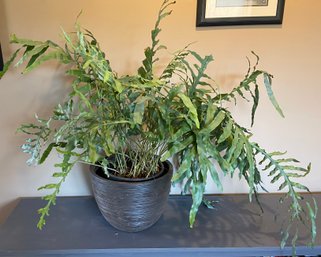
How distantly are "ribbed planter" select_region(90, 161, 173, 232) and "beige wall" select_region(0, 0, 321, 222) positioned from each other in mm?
336

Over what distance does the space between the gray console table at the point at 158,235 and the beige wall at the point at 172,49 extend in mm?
222

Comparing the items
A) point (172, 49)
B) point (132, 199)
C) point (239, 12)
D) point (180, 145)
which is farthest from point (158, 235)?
point (239, 12)

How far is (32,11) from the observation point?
988 millimetres

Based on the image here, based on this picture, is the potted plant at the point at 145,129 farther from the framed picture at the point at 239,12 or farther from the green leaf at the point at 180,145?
the framed picture at the point at 239,12

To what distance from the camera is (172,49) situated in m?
1.04

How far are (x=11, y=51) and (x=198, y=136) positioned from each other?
0.84m

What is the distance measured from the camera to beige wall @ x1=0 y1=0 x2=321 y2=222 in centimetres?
100

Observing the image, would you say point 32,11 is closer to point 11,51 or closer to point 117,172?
point 11,51

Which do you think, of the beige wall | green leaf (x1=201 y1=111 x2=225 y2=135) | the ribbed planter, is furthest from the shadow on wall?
green leaf (x1=201 y1=111 x2=225 y2=135)

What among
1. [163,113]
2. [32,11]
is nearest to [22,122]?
[32,11]

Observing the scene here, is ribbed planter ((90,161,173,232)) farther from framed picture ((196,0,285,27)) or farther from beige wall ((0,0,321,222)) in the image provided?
framed picture ((196,0,285,27))

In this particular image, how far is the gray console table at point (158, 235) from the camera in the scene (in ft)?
2.78

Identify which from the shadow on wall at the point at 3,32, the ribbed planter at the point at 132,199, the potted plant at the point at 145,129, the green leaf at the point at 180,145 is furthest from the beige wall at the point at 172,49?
the green leaf at the point at 180,145

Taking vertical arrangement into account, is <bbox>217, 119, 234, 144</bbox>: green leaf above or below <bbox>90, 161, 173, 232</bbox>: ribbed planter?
above
